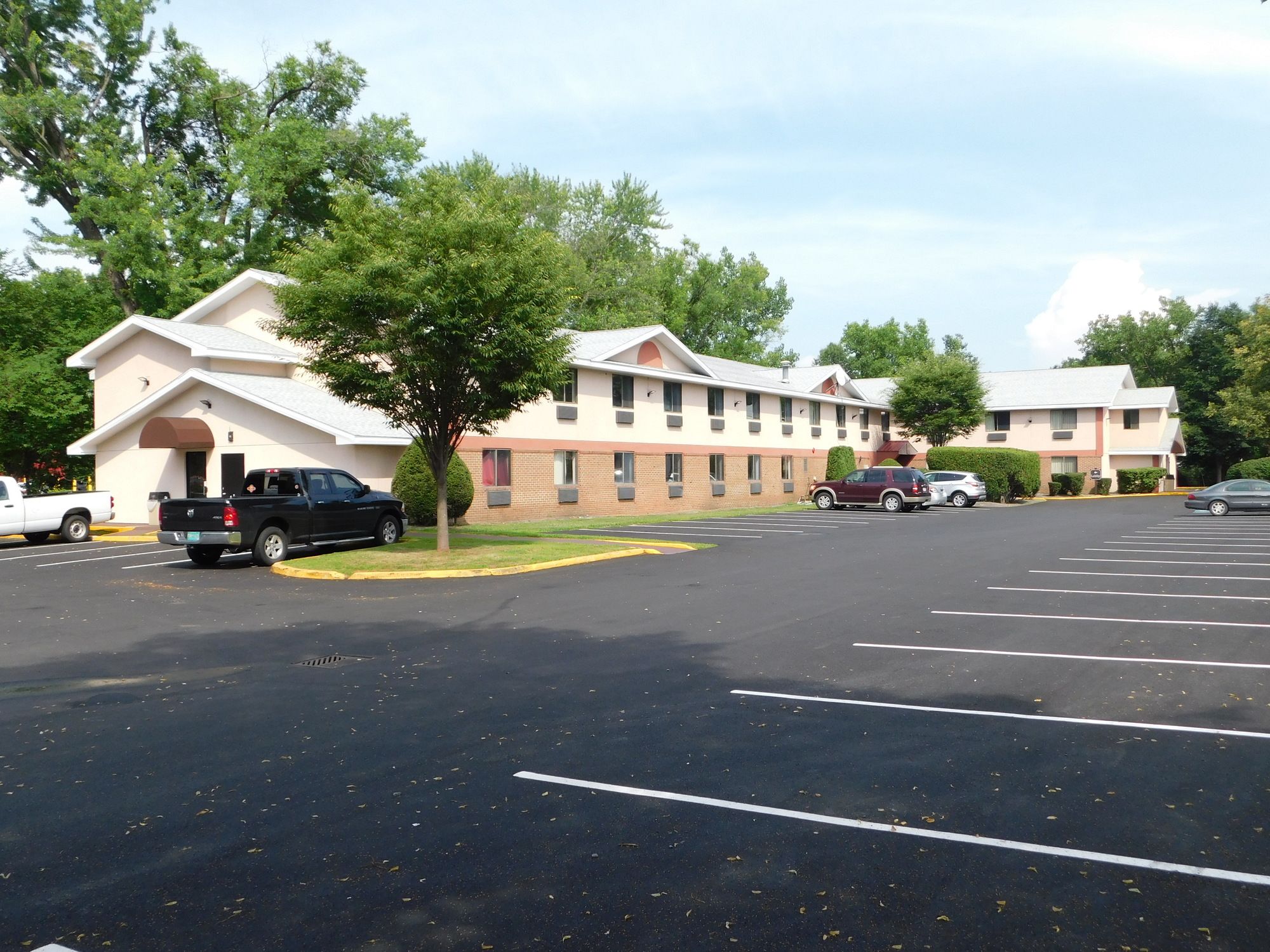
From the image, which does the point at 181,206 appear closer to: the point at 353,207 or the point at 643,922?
the point at 353,207

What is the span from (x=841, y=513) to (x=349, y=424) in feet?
64.4

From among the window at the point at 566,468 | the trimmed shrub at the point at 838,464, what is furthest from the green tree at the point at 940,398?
the window at the point at 566,468

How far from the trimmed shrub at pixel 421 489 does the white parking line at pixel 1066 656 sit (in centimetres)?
1839

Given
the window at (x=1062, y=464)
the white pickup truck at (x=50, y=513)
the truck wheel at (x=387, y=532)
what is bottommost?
the truck wheel at (x=387, y=532)

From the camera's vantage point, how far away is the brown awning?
28094 millimetres

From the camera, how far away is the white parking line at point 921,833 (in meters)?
4.38

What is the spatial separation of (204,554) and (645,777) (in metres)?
16.4

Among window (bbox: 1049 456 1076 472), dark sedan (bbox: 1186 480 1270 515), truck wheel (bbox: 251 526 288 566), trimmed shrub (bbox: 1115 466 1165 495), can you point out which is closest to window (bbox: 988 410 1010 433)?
window (bbox: 1049 456 1076 472)

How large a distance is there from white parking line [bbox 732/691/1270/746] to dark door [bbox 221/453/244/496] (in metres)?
23.9

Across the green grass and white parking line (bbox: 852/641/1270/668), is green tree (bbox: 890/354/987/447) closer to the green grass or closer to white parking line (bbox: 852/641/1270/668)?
the green grass

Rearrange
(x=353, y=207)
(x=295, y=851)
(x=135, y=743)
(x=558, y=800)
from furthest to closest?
(x=353, y=207)
(x=135, y=743)
(x=558, y=800)
(x=295, y=851)

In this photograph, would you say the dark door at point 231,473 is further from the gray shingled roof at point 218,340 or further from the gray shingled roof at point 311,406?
the gray shingled roof at point 218,340

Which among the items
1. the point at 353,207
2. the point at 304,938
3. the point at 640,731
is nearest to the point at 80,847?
the point at 304,938

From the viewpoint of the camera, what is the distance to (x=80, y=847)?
4852mm
